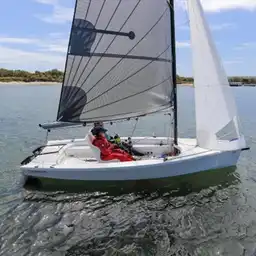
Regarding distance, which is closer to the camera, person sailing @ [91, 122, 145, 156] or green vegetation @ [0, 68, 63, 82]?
person sailing @ [91, 122, 145, 156]

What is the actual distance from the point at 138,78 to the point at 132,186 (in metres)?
3.03

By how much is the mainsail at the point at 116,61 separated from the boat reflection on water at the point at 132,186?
1853 mm

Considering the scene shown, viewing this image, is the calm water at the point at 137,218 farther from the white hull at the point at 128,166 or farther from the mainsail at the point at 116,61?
the mainsail at the point at 116,61

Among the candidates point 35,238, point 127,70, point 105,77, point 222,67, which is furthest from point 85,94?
point 35,238

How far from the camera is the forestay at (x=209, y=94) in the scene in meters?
9.78

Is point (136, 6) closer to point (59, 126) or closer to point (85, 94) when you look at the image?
point (85, 94)

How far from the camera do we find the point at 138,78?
10.3m

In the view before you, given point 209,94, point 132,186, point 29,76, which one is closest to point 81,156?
point 132,186

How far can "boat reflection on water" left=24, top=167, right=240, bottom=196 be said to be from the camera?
360 inches

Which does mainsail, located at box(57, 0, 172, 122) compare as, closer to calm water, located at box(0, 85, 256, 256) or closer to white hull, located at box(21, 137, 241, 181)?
white hull, located at box(21, 137, 241, 181)

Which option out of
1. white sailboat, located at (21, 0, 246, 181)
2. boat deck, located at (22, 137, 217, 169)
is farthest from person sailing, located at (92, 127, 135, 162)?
boat deck, located at (22, 137, 217, 169)

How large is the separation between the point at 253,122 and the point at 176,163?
1565 centimetres

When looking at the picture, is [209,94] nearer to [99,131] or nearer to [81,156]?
[99,131]

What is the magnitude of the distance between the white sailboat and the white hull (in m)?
0.03
